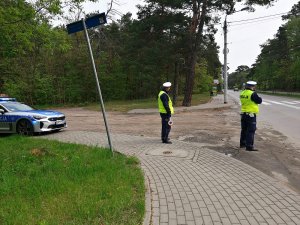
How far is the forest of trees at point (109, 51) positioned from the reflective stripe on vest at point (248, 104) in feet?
20.7

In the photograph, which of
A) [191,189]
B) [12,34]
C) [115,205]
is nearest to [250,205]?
[191,189]

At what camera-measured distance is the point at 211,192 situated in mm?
5027

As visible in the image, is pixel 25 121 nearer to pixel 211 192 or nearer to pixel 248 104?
pixel 248 104

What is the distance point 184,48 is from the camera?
25.9 meters

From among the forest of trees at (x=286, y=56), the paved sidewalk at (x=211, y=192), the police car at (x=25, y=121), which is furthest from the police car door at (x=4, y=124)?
the forest of trees at (x=286, y=56)

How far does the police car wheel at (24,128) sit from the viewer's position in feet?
36.1

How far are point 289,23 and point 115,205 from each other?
64.3 meters

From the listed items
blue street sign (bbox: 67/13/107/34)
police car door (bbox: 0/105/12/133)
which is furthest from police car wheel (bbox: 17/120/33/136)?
blue street sign (bbox: 67/13/107/34)

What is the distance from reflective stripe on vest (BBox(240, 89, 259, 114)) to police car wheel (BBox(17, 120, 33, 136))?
23.6ft

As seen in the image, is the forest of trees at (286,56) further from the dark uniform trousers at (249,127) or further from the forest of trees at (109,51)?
the dark uniform trousers at (249,127)

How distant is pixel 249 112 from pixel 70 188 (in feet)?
17.6

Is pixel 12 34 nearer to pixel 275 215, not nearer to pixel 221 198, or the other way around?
pixel 221 198

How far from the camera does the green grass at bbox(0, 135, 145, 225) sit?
3891 millimetres

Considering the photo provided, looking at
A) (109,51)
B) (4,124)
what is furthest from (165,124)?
(109,51)
